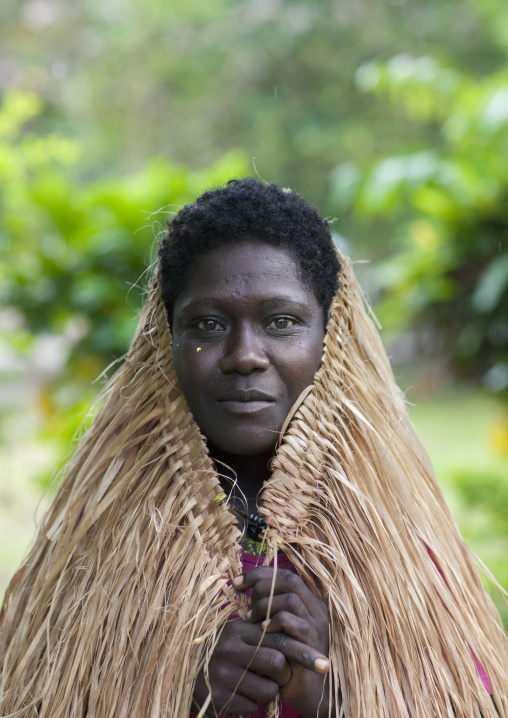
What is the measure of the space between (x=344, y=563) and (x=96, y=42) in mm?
12625

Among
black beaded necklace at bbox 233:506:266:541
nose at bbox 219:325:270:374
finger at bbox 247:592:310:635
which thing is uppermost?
nose at bbox 219:325:270:374

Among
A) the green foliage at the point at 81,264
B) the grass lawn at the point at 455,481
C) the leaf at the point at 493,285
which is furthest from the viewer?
the grass lawn at the point at 455,481

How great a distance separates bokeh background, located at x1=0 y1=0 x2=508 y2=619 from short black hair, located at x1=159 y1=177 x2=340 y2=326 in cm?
13

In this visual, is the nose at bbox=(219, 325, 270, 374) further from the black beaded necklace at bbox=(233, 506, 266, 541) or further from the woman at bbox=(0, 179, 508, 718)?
the black beaded necklace at bbox=(233, 506, 266, 541)

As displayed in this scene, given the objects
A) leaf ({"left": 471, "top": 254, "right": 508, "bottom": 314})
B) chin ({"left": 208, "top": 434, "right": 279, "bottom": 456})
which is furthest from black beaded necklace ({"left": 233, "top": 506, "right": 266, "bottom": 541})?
leaf ({"left": 471, "top": 254, "right": 508, "bottom": 314})

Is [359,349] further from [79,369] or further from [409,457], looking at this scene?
[79,369]

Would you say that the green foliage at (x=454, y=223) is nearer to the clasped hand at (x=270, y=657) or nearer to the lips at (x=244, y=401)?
the lips at (x=244, y=401)

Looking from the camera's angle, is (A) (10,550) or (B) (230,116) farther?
(B) (230,116)

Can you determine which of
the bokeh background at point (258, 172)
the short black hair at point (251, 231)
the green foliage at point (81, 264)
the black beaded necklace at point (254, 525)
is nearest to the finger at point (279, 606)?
the black beaded necklace at point (254, 525)

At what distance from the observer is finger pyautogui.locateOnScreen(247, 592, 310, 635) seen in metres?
1.12

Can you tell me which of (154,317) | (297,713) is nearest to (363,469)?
(297,713)

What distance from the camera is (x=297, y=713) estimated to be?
3.94ft

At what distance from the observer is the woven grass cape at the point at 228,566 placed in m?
1.18

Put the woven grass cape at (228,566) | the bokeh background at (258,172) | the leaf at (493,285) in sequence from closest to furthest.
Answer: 1. the woven grass cape at (228,566)
2. the bokeh background at (258,172)
3. the leaf at (493,285)
